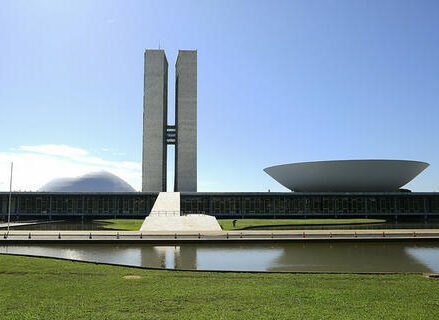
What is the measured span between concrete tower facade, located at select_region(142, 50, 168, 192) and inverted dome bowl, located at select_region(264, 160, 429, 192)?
3242cm

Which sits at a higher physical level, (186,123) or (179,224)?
(186,123)

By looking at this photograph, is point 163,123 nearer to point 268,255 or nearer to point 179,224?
point 179,224

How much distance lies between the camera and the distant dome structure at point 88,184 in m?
169

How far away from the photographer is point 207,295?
455 inches

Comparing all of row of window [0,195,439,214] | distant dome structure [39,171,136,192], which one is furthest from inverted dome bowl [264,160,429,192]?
Answer: distant dome structure [39,171,136,192]

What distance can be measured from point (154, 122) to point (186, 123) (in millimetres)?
7373

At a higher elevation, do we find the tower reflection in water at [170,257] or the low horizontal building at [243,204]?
the low horizontal building at [243,204]

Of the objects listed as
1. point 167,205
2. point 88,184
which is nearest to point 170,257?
point 167,205

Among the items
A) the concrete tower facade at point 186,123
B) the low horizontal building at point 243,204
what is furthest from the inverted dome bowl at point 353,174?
the concrete tower facade at point 186,123

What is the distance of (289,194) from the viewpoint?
60031 mm

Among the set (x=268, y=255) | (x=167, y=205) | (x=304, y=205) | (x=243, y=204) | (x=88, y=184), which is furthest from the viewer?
(x=88, y=184)

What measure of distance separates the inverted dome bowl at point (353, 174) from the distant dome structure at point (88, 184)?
410ft

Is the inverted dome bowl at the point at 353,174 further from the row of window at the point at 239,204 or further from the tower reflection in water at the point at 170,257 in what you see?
the tower reflection in water at the point at 170,257

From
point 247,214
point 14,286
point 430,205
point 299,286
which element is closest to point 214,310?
point 299,286
